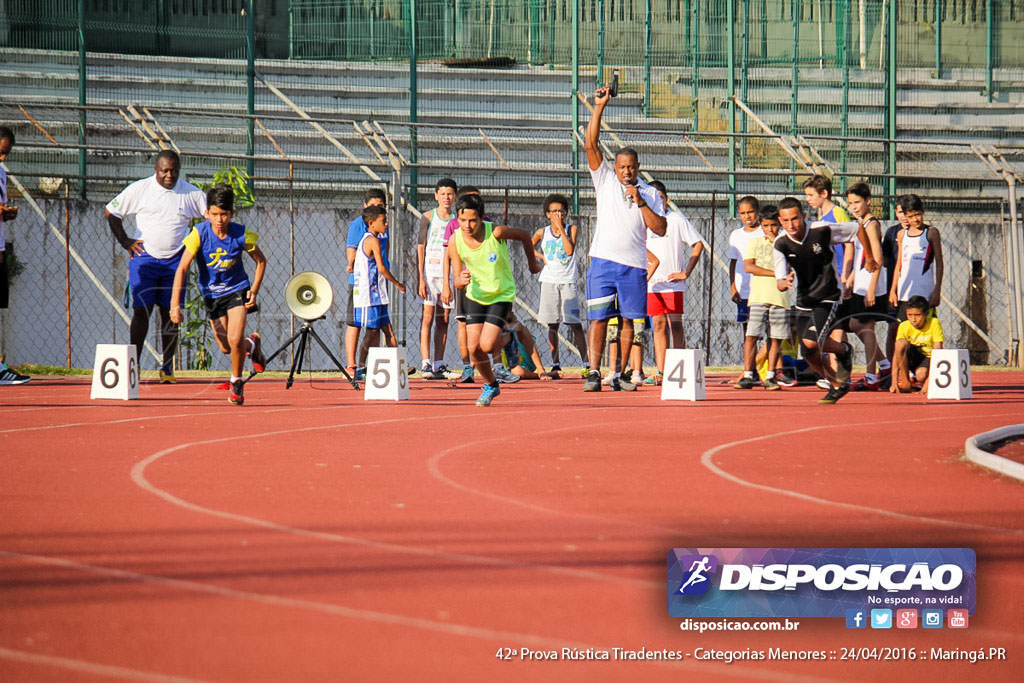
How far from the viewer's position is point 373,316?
1498 centimetres

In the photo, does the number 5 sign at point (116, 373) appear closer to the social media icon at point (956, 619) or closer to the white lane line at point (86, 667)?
the white lane line at point (86, 667)

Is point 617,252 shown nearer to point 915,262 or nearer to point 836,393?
point 836,393

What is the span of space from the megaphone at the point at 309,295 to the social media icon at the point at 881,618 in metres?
10.1

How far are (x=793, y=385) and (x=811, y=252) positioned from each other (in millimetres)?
2835

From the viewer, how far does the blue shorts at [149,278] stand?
14.2m

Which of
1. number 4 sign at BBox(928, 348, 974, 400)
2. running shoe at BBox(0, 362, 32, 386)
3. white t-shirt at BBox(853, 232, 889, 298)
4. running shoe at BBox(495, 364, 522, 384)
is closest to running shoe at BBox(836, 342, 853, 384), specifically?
number 4 sign at BBox(928, 348, 974, 400)

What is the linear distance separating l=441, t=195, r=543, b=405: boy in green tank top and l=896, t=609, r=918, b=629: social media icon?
8161 mm

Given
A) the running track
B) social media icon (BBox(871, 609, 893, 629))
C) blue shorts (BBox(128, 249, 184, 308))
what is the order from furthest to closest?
blue shorts (BBox(128, 249, 184, 308)) → social media icon (BBox(871, 609, 893, 629)) → the running track

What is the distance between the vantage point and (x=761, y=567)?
4633mm

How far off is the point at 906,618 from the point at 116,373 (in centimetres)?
990

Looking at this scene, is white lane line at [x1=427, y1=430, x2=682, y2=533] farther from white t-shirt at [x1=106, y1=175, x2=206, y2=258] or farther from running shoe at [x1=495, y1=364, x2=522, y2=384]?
running shoe at [x1=495, y1=364, x2=522, y2=384]

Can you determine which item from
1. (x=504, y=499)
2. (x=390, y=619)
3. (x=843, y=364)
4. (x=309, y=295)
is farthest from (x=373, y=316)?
(x=390, y=619)

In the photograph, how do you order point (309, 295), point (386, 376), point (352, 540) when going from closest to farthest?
point (352, 540) < point (386, 376) < point (309, 295)

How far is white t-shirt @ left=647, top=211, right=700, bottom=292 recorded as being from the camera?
48.2ft
